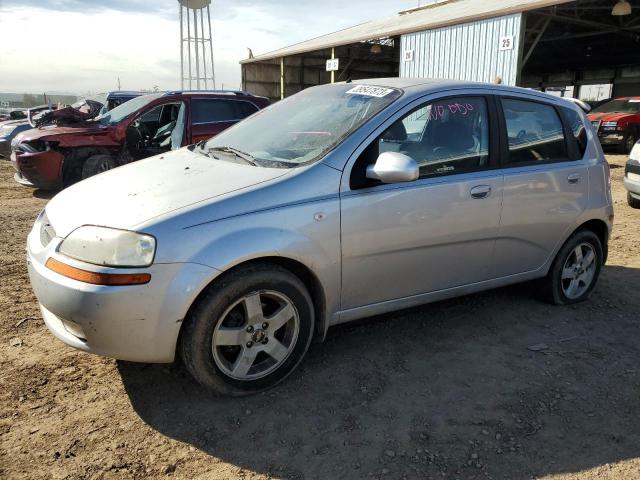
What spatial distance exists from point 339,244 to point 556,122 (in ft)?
7.28

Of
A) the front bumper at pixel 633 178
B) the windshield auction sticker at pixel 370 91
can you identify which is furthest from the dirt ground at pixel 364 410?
the front bumper at pixel 633 178

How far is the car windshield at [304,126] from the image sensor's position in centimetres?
314

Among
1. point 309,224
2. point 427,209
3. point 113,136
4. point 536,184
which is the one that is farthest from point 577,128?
point 113,136

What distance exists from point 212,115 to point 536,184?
623cm

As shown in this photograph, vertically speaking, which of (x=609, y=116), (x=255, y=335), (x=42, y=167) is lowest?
(x=255, y=335)

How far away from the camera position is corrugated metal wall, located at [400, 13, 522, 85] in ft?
44.9

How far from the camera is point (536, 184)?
3.75m

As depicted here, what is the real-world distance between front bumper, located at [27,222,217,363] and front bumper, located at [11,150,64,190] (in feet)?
21.0

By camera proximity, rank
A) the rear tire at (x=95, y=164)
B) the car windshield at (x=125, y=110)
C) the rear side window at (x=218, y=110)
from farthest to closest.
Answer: the car windshield at (x=125, y=110) < the rear side window at (x=218, y=110) < the rear tire at (x=95, y=164)

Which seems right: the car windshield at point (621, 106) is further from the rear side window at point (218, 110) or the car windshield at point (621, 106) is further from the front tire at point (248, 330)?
the front tire at point (248, 330)

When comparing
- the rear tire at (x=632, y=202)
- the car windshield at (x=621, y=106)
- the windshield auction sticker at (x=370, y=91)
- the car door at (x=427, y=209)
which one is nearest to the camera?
the car door at (x=427, y=209)

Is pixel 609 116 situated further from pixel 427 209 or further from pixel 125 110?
pixel 427 209

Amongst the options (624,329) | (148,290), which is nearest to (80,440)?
(148,290)

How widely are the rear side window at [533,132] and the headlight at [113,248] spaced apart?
8.19 feet
